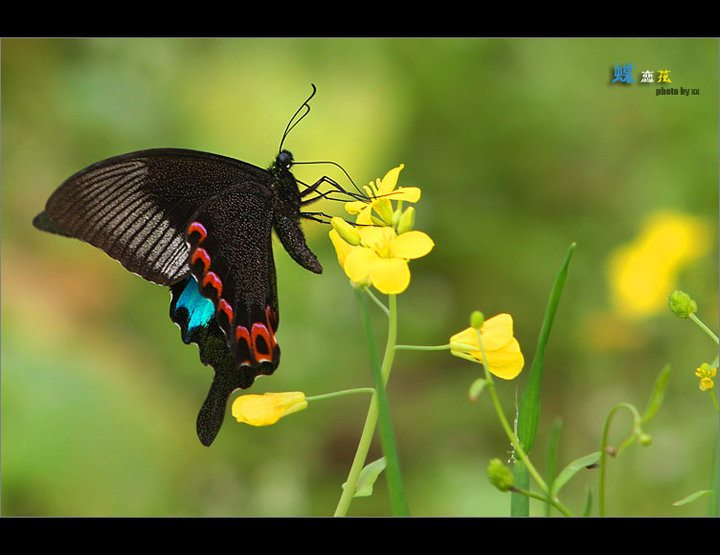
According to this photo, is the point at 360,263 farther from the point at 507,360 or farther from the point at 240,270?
the point at 240,270

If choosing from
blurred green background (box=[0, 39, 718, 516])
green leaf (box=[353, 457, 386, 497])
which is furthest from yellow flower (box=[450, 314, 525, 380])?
blurred green background (box=[0, 39, 718, 516])

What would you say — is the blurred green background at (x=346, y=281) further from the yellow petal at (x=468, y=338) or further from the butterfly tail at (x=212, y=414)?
the yellow petal at (x=468, y=338)

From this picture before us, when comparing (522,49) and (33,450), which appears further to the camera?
(522,49)

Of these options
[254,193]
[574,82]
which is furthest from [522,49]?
[254,193]

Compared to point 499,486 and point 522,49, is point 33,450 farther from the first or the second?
point 522,49

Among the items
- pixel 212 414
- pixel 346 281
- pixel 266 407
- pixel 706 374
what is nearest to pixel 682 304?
pixel 706 374

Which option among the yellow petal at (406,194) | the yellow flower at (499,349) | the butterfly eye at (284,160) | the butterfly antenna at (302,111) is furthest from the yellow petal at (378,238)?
the butterfly antenna at (302,111)
